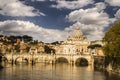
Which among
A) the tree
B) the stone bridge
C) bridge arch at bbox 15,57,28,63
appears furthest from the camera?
bridge arch at bbox 15,57,28,63

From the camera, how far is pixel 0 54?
428 feet

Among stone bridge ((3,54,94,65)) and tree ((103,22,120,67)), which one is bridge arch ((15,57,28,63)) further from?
tree ((103,22,120,67))

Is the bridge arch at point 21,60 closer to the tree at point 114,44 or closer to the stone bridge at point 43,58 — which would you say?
the stone bridge at point 43,58

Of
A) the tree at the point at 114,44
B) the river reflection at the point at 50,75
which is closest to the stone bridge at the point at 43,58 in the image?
the river reflection at the point at 50,75

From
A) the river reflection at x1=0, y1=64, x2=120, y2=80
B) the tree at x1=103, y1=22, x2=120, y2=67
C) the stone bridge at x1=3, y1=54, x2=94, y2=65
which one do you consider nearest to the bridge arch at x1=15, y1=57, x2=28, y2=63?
the stone bridge at x1=3, y1=54, x2=94, y2=65

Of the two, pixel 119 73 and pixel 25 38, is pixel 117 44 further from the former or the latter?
pixel 25 38

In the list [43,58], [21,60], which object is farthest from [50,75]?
[21,60]

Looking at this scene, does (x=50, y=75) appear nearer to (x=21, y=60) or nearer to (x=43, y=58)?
(x=43, y=58)

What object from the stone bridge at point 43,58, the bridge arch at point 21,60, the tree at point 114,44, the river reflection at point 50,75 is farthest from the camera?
the bridge arch at point 21,60

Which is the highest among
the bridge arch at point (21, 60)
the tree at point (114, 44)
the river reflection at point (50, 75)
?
the tree at point (114, 44)

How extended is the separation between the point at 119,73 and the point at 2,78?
2280 cm

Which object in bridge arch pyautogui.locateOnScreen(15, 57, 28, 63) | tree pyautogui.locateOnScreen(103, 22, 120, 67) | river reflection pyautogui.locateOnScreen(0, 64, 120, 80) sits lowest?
river reflection pyautogui.locateOnScreen(0, 64, 120, 80)

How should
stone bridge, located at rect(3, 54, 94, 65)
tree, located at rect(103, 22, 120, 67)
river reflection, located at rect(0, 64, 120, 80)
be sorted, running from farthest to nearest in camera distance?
stone bridge, located at rect(3, 54, 94, 65) < tree, located at rect(103, 22, 120, 67) < river reflection, located at rect(0, 64, 120, 80)

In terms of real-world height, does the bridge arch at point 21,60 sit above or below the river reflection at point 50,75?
above
